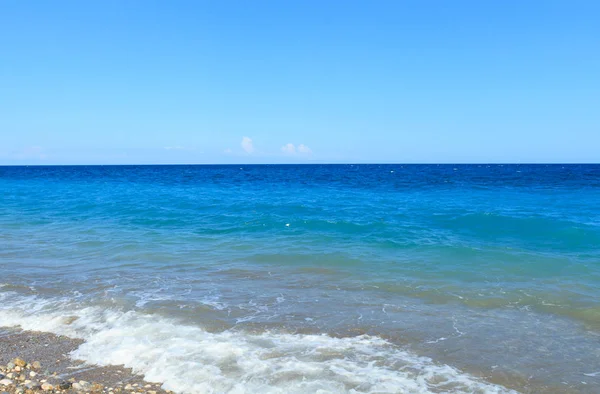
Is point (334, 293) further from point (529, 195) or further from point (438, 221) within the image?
point (529, 195)

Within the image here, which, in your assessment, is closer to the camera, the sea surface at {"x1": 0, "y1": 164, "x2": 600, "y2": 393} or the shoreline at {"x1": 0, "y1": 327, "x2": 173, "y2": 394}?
the shoreline at {"x1": 0, "y1": 327, "x2": 173, "y2": 394}

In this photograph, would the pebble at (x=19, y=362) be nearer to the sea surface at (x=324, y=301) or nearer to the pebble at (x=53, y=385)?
the pebble at (x=53, y=385)

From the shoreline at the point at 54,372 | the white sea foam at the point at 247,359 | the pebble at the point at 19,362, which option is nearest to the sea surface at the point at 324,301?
the white sea foam at the point at 247,359

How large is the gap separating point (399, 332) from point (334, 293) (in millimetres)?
2384

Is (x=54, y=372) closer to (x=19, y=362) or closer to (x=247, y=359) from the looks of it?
(x=19, y=362)

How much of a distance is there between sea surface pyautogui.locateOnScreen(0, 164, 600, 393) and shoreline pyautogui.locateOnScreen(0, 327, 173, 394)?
234 millimetres

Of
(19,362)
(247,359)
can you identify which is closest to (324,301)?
(247,359)

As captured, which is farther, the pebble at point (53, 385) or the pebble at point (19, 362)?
the pebble at point (19, 362)

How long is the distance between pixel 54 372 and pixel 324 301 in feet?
16.3

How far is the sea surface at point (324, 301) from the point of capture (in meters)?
6.14

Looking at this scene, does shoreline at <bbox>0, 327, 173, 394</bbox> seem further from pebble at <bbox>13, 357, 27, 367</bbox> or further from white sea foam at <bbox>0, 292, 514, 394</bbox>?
white sea foam at <bbox>0, 292, 514, 394</bbox>

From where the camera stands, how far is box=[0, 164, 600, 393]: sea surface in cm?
614

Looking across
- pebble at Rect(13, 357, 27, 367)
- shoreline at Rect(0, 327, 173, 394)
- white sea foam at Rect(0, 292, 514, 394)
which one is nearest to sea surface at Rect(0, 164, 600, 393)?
white sea foam at Rect(0, 292, 514, 394)

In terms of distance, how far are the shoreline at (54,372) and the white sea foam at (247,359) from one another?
195mm
